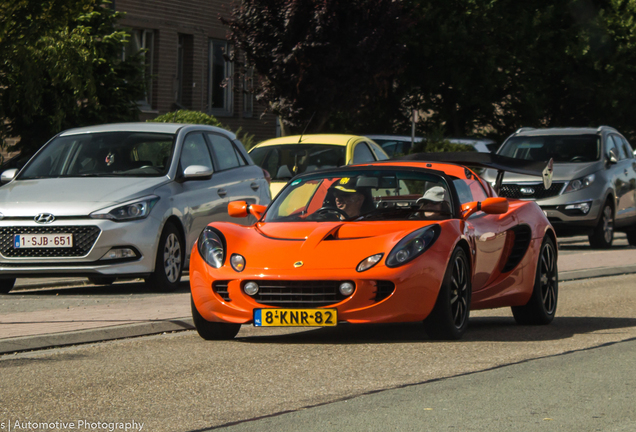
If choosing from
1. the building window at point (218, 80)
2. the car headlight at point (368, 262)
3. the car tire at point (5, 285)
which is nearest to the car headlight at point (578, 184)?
the car tire at point (5, 285)

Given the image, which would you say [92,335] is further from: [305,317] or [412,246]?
[412,246]

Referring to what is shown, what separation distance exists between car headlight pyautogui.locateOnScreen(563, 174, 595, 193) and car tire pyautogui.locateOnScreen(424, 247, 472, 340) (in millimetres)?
11059

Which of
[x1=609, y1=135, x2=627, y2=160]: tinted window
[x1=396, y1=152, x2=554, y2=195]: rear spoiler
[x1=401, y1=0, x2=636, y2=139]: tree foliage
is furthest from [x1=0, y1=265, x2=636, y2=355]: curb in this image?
[x1=401, y1=0, x2=636, y2=139]: tree foliage

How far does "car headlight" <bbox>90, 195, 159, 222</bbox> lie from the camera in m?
11.4

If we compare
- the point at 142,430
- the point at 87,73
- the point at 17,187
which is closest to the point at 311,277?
the point at 142,430

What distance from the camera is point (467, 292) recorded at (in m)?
8.58

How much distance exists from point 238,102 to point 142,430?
88.3 feet

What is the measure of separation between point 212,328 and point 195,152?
4.83 meters

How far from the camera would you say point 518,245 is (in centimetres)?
949

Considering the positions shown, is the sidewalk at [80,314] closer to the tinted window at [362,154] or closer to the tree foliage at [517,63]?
the tinted window at [362,154]

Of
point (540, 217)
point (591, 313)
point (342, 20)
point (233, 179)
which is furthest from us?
point (342, 20)

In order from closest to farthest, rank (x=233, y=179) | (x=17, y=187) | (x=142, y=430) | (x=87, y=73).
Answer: (x=142, y=430) < (x=17, y=187) < (x=233, y=179) < (x=87, y=73)

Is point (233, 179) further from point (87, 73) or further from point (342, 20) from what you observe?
point (342, 20)

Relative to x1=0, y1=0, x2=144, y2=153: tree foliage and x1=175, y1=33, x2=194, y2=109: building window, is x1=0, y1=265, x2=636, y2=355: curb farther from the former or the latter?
x1=175, y1=33, x2=194, y2=109: building window
